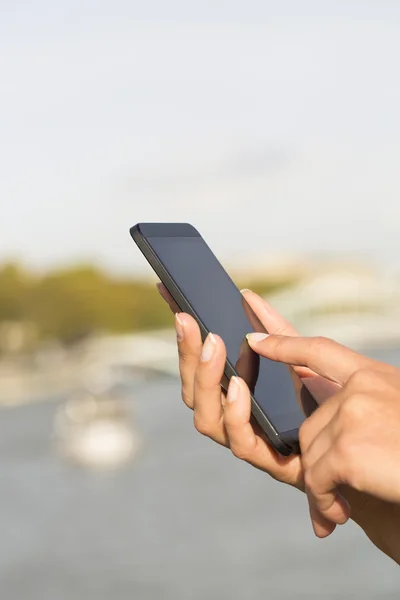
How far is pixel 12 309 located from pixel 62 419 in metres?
3.81

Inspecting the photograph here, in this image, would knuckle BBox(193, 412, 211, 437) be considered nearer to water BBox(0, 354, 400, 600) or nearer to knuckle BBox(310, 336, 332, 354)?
knuckle BBox(310, 336, 332, 354)

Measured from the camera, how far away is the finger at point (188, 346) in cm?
100

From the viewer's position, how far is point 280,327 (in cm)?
117

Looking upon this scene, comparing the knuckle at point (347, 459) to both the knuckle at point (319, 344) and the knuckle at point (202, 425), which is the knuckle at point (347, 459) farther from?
the knuckle at point (202, 425)

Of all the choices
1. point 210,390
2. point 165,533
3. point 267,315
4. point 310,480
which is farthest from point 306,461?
point 165,533

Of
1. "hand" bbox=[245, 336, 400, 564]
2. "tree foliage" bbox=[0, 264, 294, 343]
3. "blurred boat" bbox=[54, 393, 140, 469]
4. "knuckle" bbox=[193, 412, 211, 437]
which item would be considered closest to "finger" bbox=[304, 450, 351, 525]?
"hand" bbox=[245, 336, 400, 564]

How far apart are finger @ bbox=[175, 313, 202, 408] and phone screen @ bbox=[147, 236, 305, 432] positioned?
2 cm

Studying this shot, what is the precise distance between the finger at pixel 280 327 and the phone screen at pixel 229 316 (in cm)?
4

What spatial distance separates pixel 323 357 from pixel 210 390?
0.69 ft

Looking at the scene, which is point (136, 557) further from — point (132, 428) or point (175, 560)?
point (132, 428)

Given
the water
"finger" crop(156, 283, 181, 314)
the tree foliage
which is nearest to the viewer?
"finger" crop(156, 283, 181, 314)

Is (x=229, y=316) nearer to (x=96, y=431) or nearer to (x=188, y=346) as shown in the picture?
(x=188, y=346)

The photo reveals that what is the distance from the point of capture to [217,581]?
508 inches

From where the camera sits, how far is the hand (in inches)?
28.1
